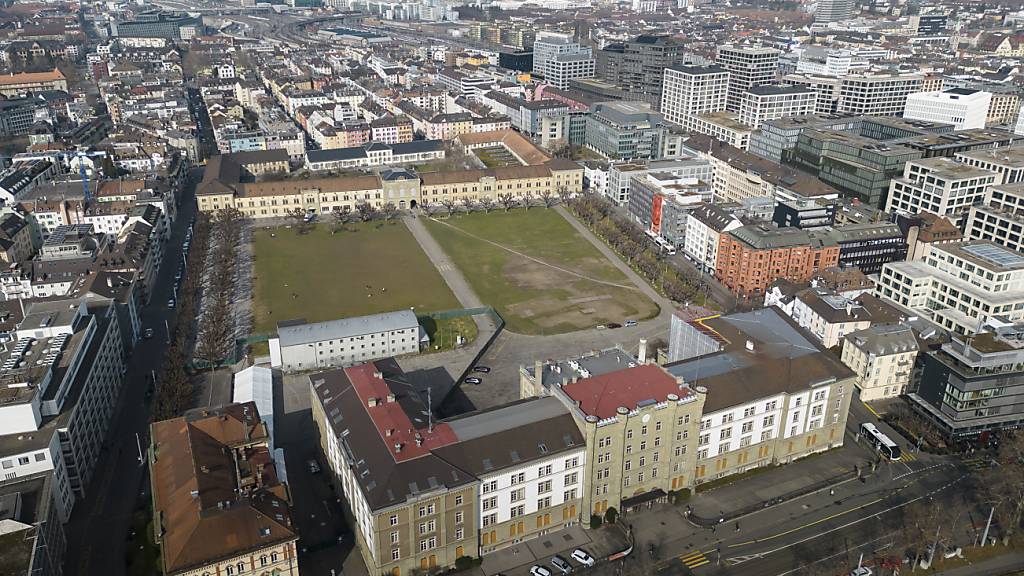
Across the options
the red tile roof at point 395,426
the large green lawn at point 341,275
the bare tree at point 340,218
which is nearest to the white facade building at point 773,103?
the large green lawn at point 341,275

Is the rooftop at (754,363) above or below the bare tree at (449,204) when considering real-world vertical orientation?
above

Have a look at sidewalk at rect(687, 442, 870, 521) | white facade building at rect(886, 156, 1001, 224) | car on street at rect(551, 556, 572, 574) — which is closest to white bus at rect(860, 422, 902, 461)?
sidewalk at rect(687, 442, 870, 521)

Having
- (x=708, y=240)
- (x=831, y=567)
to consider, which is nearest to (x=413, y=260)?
(x=708, y=240)

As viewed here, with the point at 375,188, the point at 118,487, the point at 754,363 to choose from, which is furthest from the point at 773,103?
the point at 118,487

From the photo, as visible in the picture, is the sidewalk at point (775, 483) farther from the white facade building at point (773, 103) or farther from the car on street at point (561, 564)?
the white facade building at point (773, 103)

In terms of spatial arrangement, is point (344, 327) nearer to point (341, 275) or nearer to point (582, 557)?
point (341, 275)
